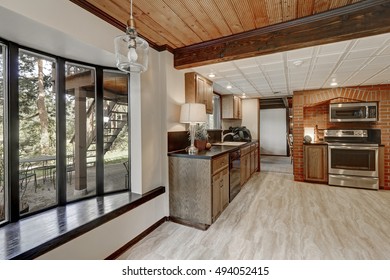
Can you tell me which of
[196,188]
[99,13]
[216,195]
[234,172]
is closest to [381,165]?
[234,172]

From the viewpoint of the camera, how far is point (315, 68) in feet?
9.91

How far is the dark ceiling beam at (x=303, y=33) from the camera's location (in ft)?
5.48

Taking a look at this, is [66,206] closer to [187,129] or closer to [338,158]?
[187,129]

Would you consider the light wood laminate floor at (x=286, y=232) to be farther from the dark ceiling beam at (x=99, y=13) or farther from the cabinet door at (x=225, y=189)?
the dark ceiling beam at (x=99, y=13)

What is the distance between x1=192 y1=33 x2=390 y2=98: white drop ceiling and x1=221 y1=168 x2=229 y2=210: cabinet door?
1.64 meters

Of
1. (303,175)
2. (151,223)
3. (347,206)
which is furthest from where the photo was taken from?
(303,175)

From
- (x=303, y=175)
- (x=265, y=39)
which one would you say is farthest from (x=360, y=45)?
(x=303, y=175)

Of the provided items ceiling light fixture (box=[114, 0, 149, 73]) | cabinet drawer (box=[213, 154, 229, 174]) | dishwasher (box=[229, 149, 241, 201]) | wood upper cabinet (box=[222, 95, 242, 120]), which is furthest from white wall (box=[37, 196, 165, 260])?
wood upper cabinet (box=[222, 95, 242, 120])

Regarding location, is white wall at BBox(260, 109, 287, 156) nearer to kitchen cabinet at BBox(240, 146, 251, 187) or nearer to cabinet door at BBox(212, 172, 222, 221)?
kitchen cabinet at BBox(240, 146, 251, 187)

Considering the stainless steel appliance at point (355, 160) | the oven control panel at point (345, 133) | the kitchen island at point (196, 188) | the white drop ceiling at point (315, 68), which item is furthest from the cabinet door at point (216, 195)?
the oven control panel at point (345, 133)

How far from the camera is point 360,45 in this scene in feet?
7.20

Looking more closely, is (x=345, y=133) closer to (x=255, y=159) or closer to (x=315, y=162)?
(x=315, y=162)

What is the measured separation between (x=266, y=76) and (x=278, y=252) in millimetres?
2808

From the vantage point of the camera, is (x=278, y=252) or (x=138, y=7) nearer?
(x=138, y=7)
